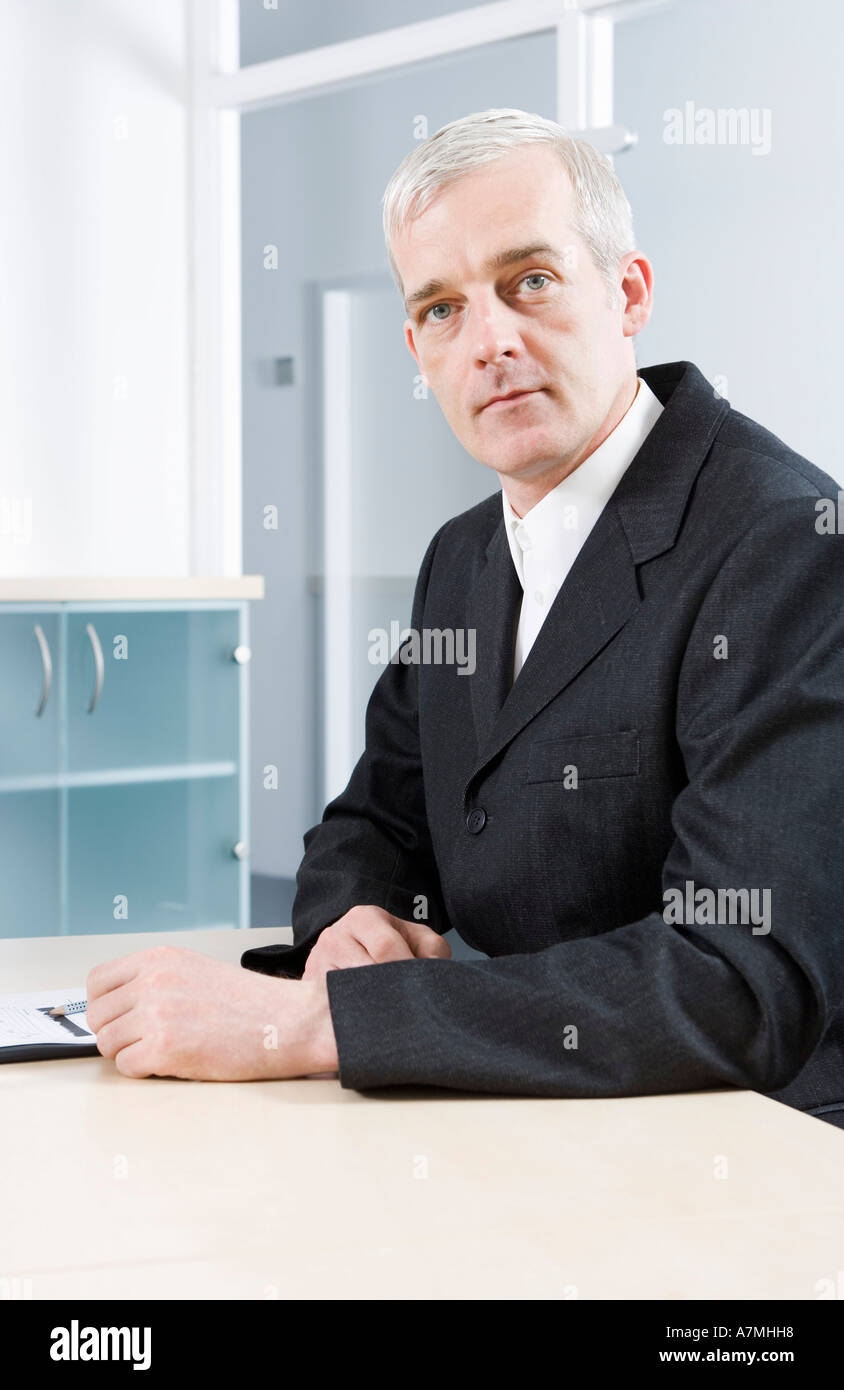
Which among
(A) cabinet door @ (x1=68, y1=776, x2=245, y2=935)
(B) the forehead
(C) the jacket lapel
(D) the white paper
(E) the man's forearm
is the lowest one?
(A) cabinet door @ (x1=68, y1=776, x2=245, y2=935)

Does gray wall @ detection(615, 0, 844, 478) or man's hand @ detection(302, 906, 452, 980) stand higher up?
gray wall @ detection(615, 0, 844, 478)

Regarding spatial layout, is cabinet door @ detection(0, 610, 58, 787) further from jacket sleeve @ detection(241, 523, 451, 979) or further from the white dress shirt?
the white dress shirt

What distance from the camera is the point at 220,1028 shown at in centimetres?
109

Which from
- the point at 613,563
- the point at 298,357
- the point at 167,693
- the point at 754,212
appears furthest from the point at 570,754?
the point at 298,357

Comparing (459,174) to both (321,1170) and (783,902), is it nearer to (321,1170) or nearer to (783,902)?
(783,902)

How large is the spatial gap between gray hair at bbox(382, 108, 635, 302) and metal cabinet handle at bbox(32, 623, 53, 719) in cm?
211

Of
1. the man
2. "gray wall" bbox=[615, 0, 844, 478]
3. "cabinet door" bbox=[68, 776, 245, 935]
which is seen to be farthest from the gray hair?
"cabinet door" bbox=[68, 776, 245, 935]

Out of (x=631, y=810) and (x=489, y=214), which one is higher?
(x=489, y=214)

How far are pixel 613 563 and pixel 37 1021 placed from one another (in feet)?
2.07

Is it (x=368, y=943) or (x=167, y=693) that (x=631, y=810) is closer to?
(x=368, y=943)

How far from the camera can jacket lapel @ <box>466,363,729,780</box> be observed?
4.49 ft

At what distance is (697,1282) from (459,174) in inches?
40.0

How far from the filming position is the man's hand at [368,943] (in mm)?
1357

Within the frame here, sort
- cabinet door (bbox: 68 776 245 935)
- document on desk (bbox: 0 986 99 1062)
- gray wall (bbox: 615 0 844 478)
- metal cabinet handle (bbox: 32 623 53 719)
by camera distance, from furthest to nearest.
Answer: cabinet door (bbox: 68 776 245 935)
metal cabinet handle (bbox: 32 623 53 719)
gray wall (bbox: 615 0 844 478)
document on desk (bbox: 0 986 99 1062)
